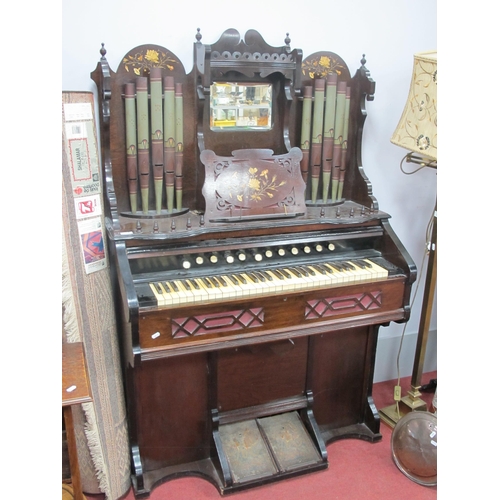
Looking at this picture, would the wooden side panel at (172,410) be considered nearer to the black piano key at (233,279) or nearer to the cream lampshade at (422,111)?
the black piano key at (233,279)

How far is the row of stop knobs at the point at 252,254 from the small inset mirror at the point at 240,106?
2.02 feet

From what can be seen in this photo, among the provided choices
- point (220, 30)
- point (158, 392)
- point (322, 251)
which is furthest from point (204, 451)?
point (220, 30)

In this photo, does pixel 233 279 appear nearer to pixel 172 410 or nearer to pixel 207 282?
pixel 207 282

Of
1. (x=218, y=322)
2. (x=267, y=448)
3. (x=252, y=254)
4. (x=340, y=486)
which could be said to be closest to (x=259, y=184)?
(x=252, y=254)

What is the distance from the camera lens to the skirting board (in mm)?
3270

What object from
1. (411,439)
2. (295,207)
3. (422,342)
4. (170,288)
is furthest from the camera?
(422,342)

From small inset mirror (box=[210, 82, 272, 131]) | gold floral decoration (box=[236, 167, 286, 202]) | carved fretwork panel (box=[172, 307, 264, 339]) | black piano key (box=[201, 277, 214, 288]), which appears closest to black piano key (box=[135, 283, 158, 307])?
carved fretwork panel (box=[172, 307, 264, 339])

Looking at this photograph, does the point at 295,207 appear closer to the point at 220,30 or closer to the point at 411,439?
the point at 220,30

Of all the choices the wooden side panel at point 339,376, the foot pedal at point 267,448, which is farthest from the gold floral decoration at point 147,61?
the foot pedal at point 267,448

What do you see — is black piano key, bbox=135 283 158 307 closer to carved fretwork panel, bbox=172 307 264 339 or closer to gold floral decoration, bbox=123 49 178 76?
carved fretwork panel, bbox=172 307 264 339

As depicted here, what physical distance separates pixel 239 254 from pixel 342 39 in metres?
1.29

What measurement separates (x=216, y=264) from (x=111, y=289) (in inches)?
19.6

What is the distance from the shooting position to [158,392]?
237 centimetres

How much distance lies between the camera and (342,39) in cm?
266
